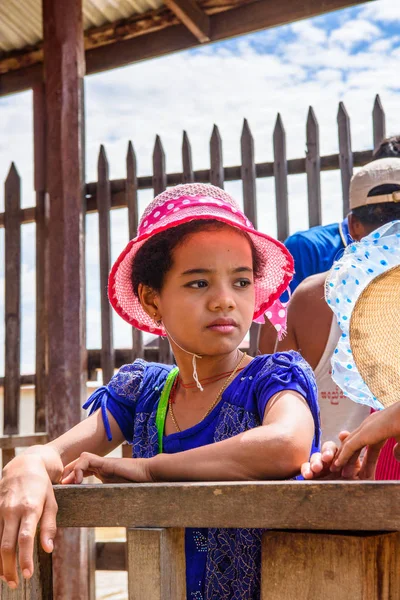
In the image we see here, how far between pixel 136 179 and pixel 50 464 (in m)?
3.52

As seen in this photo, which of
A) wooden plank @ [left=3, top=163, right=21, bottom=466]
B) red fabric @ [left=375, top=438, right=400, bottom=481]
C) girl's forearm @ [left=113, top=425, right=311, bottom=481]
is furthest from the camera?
wooden plank @ [left=3, top=163, right=21, bottom=466]

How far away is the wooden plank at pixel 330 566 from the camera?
3.57ft

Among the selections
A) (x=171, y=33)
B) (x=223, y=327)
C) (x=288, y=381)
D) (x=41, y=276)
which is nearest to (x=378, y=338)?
(x=288, y=381)

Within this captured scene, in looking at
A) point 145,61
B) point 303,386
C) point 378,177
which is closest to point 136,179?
point 145,61

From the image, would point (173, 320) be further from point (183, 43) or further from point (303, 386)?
point (183, 43)

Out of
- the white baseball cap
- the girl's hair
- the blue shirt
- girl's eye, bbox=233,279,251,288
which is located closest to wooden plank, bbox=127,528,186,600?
girl's eye, bbox=233,279,251,288

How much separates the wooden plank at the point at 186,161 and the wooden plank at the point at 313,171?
0.74 metres

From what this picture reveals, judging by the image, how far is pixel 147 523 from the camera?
3.87 ft

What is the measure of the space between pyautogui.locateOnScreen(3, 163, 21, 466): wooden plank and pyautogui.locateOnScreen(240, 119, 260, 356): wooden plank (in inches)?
64.1

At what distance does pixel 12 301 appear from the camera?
5387 mm

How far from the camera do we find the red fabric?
220cm

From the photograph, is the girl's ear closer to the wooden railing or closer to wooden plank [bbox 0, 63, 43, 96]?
the wooden railing

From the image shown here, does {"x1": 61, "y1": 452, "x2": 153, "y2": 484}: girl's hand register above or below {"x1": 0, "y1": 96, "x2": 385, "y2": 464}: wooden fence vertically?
below

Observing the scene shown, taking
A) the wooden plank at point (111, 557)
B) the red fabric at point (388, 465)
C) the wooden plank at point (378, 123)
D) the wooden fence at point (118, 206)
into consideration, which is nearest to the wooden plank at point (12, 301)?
the wooden fence at point (118, 206)
